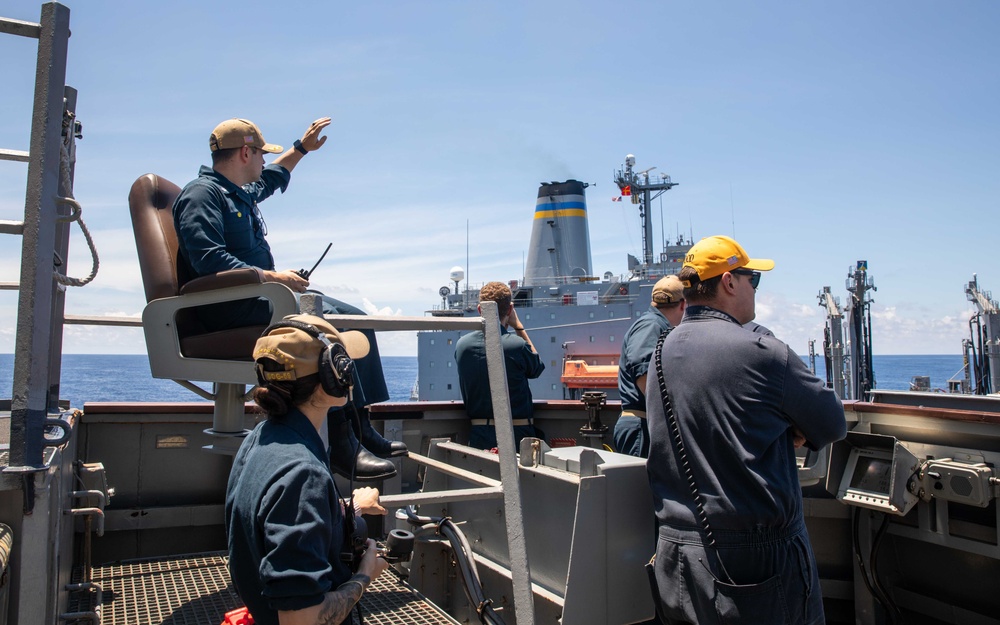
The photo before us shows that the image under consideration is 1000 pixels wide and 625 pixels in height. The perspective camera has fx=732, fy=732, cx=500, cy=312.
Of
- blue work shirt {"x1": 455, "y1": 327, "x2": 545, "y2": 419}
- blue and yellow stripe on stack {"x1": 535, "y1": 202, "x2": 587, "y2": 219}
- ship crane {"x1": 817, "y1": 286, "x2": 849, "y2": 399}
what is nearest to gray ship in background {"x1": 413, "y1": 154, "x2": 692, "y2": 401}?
blue and yellow stripe on stack {"x1": 535, "y1": 202, "x2": 587, "y2": 219}

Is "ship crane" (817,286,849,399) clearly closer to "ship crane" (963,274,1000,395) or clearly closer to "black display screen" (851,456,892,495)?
"ship crane" (963,274,1000,395)

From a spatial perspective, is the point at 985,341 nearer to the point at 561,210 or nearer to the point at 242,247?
the point at 561,210

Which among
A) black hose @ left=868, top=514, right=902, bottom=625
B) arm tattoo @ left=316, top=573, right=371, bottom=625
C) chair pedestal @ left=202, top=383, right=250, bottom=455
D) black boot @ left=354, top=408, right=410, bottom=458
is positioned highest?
chair pedestal @ left=202, top=383, right=250, bottom=455

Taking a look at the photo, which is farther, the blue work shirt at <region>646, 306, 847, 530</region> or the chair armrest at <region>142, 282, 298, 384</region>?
the chair armrest at <region>142, 282, 298, 384</region>

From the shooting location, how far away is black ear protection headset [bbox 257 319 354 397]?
69.9 inches

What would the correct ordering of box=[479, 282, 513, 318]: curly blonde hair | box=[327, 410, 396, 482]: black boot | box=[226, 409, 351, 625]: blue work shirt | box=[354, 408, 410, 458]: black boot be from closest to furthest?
box=[226, 409, 351, 625]: blue work shirt, box=[327, 410, 396, 482]: black boot, box=[354, 408, 410, 458]: black boot, box=[479, 282, 513, 318]: curly blonde hair

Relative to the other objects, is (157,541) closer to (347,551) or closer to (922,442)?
(347,551)

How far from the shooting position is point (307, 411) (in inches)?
71.2

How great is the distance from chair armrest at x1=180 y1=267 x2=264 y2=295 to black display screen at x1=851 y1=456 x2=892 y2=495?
10.4ft

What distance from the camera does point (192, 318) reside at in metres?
3.08

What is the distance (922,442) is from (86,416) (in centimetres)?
437

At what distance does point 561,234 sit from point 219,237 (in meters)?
29.6

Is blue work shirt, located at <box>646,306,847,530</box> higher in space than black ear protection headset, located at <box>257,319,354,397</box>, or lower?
lower

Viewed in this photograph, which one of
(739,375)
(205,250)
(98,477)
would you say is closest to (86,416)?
(98,477)
